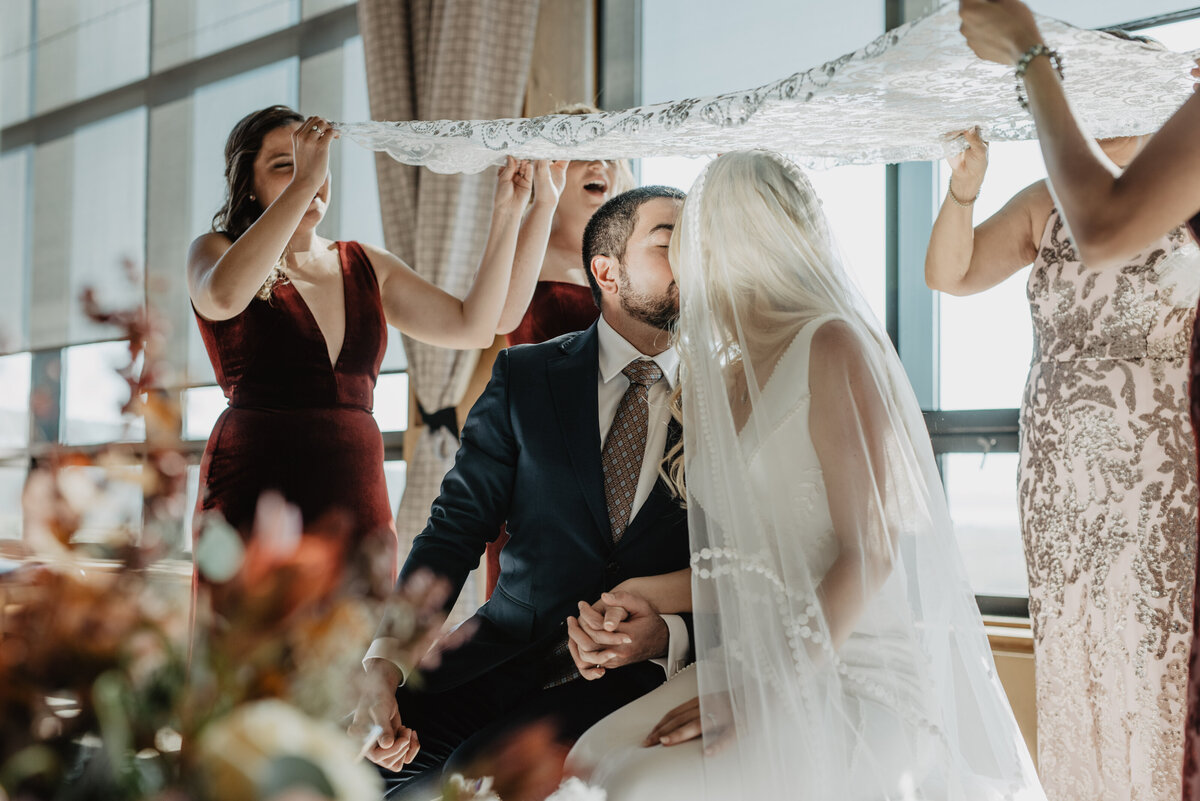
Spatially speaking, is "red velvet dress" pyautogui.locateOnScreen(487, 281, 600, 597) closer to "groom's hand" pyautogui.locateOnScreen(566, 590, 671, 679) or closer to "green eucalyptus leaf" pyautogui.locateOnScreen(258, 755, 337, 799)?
"groom's hand" pyautogui.locateOnScreen(566, 590, 671, 679)

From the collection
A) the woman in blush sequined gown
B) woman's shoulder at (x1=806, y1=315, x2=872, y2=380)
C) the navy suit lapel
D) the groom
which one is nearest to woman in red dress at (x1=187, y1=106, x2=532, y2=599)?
the groom

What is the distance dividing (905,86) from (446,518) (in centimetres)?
120

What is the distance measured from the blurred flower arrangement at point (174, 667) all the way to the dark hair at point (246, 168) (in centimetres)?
199

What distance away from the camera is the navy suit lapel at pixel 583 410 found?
6.03 ft

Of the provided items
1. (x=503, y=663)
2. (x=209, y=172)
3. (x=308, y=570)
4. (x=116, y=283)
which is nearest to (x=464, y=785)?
(x=308, y=570)

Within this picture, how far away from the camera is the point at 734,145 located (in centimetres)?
216

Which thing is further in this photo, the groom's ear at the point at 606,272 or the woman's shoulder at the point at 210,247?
the woman's shoulder at the point at 210,247

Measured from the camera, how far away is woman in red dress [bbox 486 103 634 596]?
258 centimetres

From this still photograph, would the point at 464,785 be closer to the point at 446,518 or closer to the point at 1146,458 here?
the point at 446,518

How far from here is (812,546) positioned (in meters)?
1.56

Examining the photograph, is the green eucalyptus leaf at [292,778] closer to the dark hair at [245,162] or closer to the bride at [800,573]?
the bride at [800,573]

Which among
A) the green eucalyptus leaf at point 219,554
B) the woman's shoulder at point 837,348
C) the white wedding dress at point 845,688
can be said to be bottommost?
the white wedding dress at point 845,688

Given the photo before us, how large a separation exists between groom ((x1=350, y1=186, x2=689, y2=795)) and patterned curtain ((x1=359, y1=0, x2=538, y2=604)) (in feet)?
7.73

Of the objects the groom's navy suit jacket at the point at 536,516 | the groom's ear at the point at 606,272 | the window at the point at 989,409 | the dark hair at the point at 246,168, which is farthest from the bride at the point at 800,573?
the window at the point at 989,409
